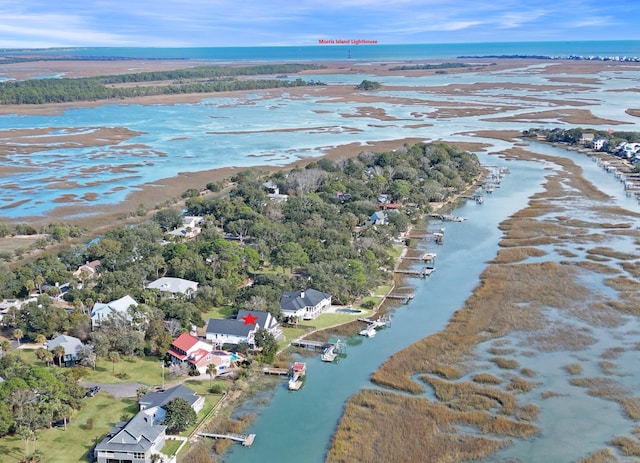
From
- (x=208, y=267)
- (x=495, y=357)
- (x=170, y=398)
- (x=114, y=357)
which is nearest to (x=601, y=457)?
(x=495, y=357)

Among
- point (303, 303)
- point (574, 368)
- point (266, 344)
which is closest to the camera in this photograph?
point (574, 368)

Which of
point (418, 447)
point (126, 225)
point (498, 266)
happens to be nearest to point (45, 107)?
point (126, 225)

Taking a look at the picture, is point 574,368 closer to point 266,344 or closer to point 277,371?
point 277,371

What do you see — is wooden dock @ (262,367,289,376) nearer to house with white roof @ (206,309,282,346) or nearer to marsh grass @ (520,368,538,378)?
house with white roof @ (206,309,282,346)

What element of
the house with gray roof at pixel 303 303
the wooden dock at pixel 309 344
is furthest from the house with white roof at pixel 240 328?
the house with gray roof at pixel 303 303

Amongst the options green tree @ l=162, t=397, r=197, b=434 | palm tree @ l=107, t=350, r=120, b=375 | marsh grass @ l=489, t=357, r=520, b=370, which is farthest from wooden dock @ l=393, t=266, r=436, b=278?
green tree @ l=162, t=397, r=197, b=434

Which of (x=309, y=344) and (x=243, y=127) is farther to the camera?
(x=243, y=127)

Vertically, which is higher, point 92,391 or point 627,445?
point 627,445
